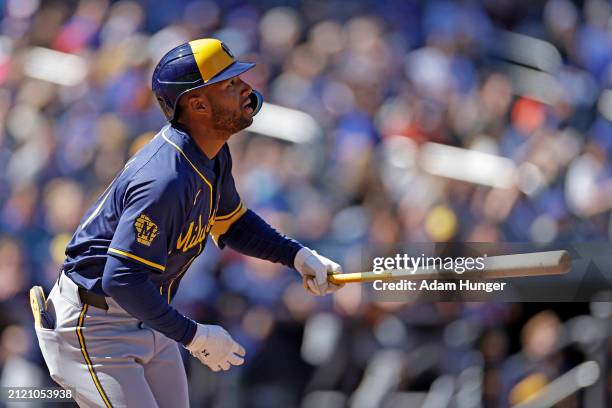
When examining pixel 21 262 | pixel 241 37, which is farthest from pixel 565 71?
pixel 21 262

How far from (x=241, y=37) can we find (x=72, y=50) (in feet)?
3.13

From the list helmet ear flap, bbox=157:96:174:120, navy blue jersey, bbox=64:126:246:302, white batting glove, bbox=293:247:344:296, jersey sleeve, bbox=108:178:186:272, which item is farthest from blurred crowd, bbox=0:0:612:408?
jersey sleeve, bbox=108:178:186:272

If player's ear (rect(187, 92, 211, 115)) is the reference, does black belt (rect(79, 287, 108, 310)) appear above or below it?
below

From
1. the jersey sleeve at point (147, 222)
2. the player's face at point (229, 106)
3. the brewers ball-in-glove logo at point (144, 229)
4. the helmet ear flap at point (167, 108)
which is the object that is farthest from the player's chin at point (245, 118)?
the brewers ball-in-glove logo at point (144, 229)

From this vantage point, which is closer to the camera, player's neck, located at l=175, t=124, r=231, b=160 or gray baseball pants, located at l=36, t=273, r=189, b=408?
gray baseball pants, located at l=36, t=273, r=189, b=408

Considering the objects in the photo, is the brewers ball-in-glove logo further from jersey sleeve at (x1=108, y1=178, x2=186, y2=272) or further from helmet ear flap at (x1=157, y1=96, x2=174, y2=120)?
helmet ear flap at (x1=157, y1=96, x2=174, y2=120)

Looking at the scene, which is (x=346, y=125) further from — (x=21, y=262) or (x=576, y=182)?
(x=21, y=262)

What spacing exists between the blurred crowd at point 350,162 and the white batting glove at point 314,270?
1727 mm

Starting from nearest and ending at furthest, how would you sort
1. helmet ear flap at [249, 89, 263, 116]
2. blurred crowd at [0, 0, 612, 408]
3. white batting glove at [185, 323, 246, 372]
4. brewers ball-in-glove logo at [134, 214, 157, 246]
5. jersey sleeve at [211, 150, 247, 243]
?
brewers ball-in-glove logo at [134, 214, 157, 246]
white batting glove at [185, 323, 246, 372]
helmet ear flap at [249, 89, 263, 116]
jersey sleeve at [211, 150, 247, 243]
blurred crowd at [0, 0, 612, 408]

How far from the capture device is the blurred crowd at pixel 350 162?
5184 millimetres

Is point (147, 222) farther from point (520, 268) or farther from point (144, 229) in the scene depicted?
point (520, 268)

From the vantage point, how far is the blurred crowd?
17.0 ft

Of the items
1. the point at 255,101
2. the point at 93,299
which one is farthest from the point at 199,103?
the point at 93,299

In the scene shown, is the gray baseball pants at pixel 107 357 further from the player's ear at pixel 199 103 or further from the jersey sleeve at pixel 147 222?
the player's ear at pixel 199 103
